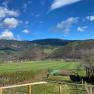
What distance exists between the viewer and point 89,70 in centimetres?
6375

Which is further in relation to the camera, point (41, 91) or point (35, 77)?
point (35, 77)

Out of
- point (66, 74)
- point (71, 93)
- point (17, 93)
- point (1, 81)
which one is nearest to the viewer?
point (71, 93)

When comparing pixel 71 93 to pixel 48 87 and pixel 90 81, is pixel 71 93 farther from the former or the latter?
pixel 90 81

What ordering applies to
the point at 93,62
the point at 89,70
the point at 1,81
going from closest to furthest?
1. the point at 1,81
2. the point at 89,70
3. the point at 93,62

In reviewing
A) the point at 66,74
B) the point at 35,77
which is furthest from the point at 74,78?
the point at 66,74

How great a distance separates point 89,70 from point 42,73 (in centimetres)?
1702

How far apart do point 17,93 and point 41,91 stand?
25.2 ft

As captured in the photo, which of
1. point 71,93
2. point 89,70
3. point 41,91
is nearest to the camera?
point 71,93

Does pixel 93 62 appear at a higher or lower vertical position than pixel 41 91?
higher

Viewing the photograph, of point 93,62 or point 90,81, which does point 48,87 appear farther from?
point 93,62

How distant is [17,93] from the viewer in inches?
1406

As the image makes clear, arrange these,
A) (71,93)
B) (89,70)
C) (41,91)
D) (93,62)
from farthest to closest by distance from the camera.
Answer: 1. (93,62)
2. (89,70)
3. (41,91)
4. (71,93)

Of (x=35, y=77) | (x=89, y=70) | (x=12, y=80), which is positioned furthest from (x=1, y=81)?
(x=89, y=70)

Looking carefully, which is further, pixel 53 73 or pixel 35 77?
pixel 53 73
